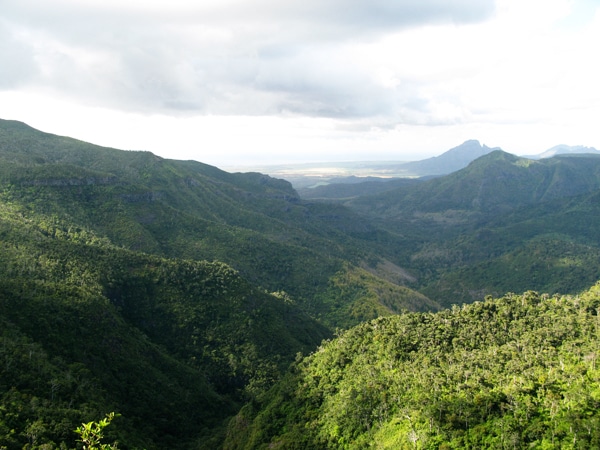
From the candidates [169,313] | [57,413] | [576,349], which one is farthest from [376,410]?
[169,313]

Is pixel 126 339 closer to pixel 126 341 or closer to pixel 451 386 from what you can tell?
pixel 126 341

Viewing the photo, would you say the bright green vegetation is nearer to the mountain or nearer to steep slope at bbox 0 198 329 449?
the mountain

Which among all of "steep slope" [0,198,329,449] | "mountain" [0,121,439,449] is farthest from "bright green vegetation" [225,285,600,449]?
"steep slope" [0,198,329,449]

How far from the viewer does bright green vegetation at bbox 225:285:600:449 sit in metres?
67.0

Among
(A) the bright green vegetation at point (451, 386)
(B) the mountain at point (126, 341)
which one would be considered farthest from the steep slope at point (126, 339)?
(A) the bright green vegetation at point (451, 386)

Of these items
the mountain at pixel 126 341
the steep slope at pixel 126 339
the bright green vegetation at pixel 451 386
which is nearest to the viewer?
the bright green vegetation at pixel 451 386

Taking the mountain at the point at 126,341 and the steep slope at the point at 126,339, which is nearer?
the mountain at the point at 126,341

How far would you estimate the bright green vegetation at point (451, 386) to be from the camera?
6700 cm

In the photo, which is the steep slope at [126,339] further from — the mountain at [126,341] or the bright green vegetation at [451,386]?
the bright green vegetation at [451,386]

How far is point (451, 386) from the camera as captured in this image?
262 ft

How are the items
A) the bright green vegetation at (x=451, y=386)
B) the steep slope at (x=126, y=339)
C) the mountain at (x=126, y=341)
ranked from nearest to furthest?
1. the bright green vegetation at (x=451, y=386)
2. the mountain at (x=126, y=341)
3. the steep slope at (x=126, y=339)

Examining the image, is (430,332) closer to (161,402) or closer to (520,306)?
(520,306)

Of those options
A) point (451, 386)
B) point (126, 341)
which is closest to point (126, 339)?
point (126, 341)

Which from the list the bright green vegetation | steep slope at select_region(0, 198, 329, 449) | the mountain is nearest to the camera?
the bright green vegetation
